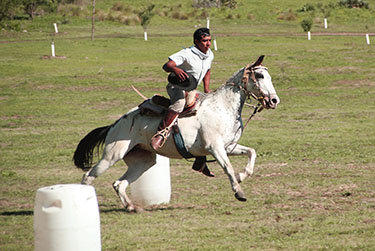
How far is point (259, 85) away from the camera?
1066 centimetres

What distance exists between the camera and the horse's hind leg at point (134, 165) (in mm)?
11094

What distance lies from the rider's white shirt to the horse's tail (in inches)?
75.9

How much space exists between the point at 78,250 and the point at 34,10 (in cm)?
5393

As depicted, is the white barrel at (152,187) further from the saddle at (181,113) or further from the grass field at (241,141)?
the saddle at (181,113)

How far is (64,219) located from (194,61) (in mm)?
3876

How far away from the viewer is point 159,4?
228 ft

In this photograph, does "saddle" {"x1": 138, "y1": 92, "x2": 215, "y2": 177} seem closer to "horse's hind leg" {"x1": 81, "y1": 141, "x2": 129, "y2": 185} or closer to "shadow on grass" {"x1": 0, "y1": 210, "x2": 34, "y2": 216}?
"horse's hind leg" {"x1": 81, "y1": 141, "x2": 129, "y2": 185}

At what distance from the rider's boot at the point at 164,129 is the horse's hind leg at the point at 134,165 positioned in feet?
2.41

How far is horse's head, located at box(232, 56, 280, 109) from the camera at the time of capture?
10.7m

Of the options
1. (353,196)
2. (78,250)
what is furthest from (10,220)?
(353,196)

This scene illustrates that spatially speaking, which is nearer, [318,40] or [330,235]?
[330,235]

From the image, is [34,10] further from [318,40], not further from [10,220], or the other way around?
[10,220]

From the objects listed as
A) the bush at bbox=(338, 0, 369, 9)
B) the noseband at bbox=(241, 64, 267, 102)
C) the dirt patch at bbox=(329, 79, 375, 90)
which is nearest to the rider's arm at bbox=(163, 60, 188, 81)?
the noseband at bbox=(241, 64, 267, 102)

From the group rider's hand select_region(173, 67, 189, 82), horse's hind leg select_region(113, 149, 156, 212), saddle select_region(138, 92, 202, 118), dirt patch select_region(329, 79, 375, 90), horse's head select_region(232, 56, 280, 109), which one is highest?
rider's hand select_region(173, 67, 189, 82)
